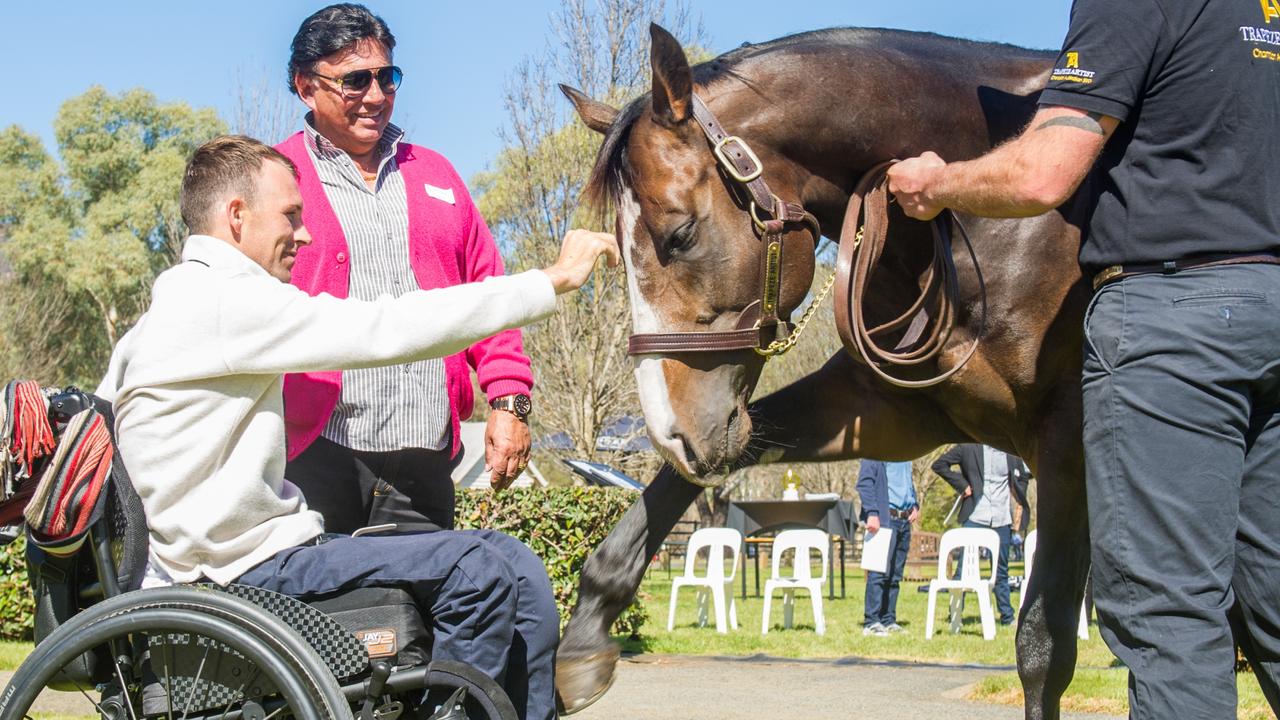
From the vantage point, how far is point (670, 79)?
10.9 ft

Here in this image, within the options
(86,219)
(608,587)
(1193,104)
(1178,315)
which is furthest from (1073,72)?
(86,219)

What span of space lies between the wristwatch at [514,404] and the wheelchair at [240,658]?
3.35ft

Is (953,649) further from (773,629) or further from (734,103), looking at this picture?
(734,103)

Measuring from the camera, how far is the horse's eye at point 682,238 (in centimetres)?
328

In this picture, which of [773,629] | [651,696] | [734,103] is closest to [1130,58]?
[734,103]

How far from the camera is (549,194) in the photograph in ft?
63.2

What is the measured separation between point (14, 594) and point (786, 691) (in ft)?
20.0

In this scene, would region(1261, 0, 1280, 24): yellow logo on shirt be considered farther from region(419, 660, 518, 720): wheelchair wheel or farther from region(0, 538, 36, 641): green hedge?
region(0, 538, 36, 641): green hedge

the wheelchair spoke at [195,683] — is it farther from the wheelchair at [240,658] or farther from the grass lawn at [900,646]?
the grass lawn at [900,646]

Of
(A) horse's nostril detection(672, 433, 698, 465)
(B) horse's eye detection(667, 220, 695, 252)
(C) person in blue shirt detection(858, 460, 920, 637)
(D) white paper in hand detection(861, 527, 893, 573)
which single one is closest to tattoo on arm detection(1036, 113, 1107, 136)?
(B) horse's eye detection(667, 220, 695, 252)

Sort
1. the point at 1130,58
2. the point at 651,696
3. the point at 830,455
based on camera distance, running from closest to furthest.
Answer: the point at 1130,58 → the point at 830,455 → the point at 651,696

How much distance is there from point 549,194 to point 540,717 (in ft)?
55.7

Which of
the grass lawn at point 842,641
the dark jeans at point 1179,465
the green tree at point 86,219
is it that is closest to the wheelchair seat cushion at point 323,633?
the dark jeans at point 1179,465

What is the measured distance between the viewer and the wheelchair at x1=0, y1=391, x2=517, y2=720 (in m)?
2.31
